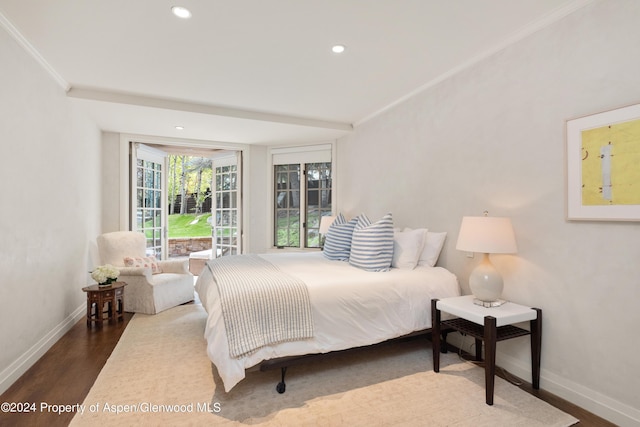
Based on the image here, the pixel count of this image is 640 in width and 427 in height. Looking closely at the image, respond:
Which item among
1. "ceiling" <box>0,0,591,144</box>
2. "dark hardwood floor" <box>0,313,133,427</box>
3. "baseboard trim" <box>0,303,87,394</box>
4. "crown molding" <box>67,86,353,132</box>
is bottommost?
"dark hardwood floor" <box>0,313,133,427</box>

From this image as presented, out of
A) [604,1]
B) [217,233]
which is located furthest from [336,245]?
[217,233]

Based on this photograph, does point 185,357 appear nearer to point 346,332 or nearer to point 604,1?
point 346,332

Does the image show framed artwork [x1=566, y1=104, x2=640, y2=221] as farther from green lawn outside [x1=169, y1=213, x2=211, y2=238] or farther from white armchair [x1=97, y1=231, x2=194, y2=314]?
green lawn outside [x1=169, y1=213, x2=211, y2=238]

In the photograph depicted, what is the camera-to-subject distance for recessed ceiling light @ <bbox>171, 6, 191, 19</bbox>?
2.04m

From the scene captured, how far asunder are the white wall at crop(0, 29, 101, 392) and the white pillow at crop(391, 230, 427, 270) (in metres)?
2.99

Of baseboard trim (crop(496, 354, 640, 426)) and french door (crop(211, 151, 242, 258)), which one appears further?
french door (crop(211, 151, 242, 258))

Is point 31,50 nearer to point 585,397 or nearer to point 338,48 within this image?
point 338,48

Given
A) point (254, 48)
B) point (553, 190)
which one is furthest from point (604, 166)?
point (254, 48)

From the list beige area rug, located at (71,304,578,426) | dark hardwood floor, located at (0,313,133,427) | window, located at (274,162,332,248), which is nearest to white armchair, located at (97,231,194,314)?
dark hardwood floor, located at (0,313,133,427)

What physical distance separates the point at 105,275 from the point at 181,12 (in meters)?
2.76

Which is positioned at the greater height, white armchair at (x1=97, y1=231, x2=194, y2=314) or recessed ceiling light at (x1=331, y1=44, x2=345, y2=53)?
recessed ceiling light at (x1=331, y1=44, x2=345, y2=53)

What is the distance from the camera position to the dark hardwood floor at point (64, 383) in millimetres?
1824

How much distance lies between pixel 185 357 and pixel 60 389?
80 cm

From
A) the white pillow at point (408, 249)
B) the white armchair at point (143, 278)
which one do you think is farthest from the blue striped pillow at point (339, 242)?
the white armchair at point (143, 278)
